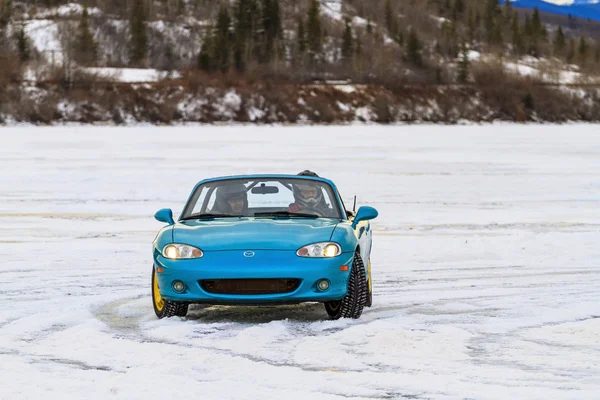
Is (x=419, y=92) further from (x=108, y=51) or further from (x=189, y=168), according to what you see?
(x=189, y=168)

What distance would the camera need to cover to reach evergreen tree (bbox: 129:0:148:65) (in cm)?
16125

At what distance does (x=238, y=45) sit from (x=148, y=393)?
6178 inches

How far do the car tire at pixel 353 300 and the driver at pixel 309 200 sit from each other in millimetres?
970

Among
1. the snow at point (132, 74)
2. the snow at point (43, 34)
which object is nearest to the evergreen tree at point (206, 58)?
the snow at point (132, 74)

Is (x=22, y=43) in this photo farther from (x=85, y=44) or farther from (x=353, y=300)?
(x=353, y=300)

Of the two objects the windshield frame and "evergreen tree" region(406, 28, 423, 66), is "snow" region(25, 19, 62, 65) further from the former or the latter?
the windshield frame

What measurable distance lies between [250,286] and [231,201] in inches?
62.1

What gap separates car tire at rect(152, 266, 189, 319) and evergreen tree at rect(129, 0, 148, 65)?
152448 mm

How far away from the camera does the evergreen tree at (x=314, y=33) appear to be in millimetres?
169875

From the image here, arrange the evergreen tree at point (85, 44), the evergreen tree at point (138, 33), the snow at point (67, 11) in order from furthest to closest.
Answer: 1. the snow at point (67, 11)
2. the evergreen tree at point (138, 33)
3. the evergreen tree at point (85, 44)

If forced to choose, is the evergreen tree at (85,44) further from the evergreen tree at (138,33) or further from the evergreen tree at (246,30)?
the evergreen tree at (246,30)

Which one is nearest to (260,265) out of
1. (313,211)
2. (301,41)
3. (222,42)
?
(313,211)

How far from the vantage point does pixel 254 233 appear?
9023 mm

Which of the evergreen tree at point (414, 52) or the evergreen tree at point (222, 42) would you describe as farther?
the evergreen tree at point (414, 52)
